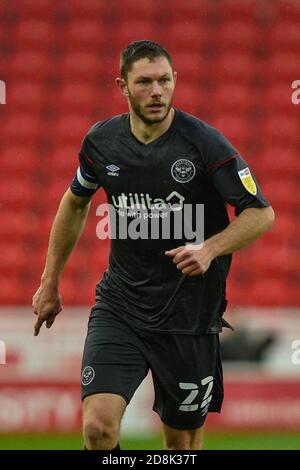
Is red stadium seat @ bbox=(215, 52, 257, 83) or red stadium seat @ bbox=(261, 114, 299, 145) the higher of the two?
red stadium seat @ bbox=(215, 52, 257, 83)

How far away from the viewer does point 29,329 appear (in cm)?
1006

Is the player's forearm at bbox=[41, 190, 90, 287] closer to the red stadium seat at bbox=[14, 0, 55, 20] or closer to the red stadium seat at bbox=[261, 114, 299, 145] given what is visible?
the red stadium seat at bbox=[261, 114, 299, 145]

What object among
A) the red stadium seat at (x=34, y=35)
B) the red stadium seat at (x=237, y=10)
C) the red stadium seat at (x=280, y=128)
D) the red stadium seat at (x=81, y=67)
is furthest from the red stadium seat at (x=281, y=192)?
the red stadium seat at (x=34, y=35)

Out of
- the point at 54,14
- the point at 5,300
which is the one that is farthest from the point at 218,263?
the point at 54,14

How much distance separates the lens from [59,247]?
19.2 feet

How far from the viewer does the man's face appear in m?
5.32

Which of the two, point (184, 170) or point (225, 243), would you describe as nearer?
point (225, 243)

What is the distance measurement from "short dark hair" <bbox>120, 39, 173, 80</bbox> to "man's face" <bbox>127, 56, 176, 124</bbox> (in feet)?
0.08

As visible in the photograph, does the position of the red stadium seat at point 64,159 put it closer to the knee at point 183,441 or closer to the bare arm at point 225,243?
the knee at point 183,441

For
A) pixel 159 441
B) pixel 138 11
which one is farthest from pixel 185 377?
pixel 138 11

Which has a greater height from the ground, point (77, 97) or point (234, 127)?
point (77, 97)
